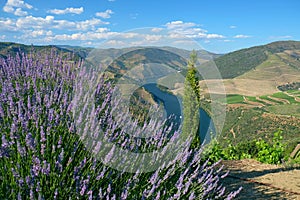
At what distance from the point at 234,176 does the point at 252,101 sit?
76.8 meters

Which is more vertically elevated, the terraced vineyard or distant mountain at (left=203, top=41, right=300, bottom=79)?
distant mountain at (left=203, top=41, right=300, bottom=79)

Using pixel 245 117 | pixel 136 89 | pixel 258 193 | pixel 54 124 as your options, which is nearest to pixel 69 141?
pixel 54 124

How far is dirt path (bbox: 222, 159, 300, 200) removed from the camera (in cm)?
376

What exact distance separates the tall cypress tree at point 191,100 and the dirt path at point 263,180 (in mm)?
966

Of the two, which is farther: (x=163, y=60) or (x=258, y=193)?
(x=163, y=60)

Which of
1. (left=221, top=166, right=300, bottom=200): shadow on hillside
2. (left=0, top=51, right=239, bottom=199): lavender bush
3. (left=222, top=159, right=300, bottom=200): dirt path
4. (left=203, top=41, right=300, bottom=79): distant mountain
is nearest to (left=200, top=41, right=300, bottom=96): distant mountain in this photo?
(left=203, top=41, right=300, bottom=79): distant mountain

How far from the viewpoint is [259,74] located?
111438 millimetres

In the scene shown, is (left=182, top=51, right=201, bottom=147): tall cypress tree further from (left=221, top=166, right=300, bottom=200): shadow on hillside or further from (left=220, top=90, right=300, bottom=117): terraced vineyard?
(left=220, top=90, right=300, bottom=117): terraced vineyard

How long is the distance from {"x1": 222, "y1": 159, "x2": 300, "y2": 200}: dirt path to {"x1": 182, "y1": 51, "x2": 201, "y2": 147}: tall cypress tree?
966mm

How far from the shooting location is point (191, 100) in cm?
510

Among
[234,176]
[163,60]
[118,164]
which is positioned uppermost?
[163,60]

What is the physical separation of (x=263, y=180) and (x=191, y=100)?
5.17 ft

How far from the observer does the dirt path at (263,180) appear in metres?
3.76

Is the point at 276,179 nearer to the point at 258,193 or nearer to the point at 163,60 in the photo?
the point at 258,193
